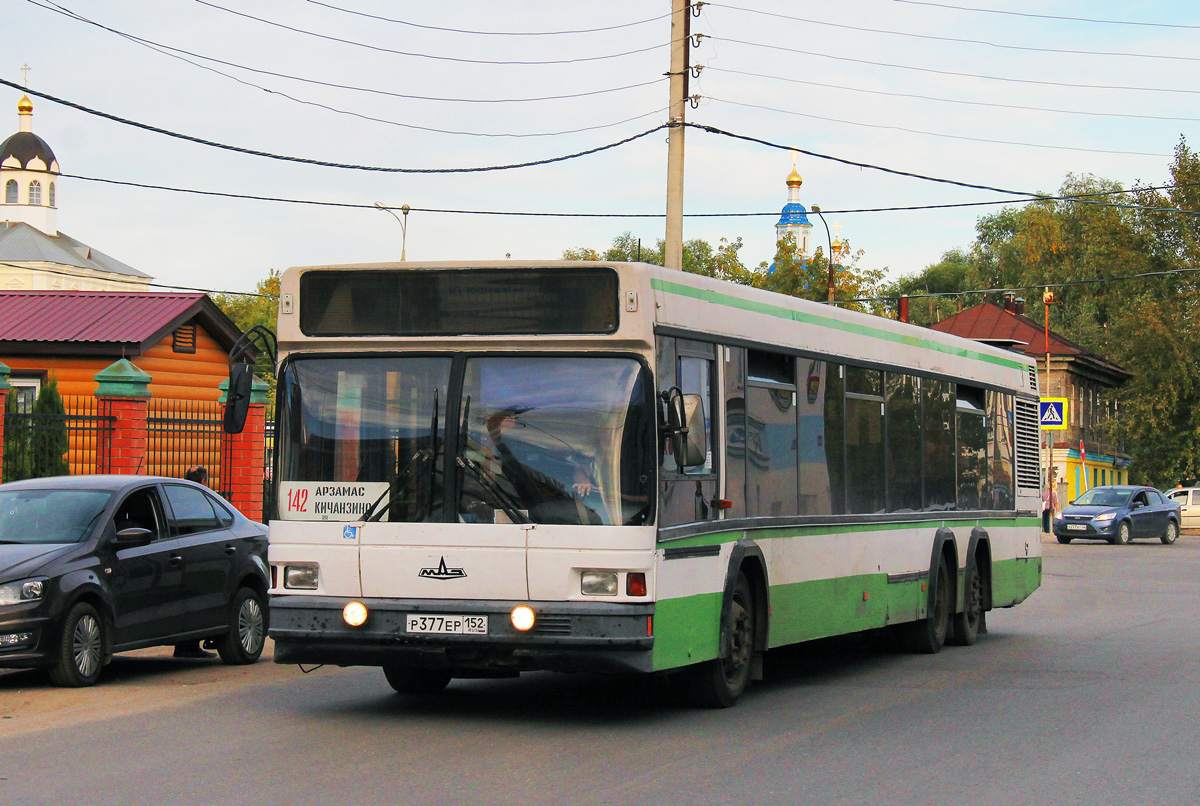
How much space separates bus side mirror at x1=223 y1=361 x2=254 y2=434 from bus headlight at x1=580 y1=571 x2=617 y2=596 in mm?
2368

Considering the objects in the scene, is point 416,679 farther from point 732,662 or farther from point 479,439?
point 479,439

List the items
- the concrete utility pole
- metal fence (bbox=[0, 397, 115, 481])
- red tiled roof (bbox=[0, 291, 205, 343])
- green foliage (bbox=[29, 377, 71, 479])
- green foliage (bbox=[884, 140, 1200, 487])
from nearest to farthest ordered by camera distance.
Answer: metal fence (bbox=[0, 397, 115, 481]) < green foliage (bbox=[29, 377, 71, 479]) < the concrete utility pole < red tiled roof (bbox=[0, 291, 205, 343]) < green foliage (bbox=[884, 140, 1200, 487])

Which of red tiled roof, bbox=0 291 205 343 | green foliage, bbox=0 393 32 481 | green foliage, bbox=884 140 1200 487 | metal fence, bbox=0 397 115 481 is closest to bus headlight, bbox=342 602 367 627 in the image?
metal fence, bbox=0 397 115 481

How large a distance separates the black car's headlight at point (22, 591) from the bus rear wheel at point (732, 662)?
4.62 m

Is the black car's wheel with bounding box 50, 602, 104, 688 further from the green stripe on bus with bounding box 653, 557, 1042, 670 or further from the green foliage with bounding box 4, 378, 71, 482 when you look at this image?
the green foliage with bounding box 4, 378, 71, 482

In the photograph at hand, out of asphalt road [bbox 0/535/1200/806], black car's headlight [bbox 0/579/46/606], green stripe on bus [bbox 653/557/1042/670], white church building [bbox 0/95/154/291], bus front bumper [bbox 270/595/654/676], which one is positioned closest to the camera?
asphalt road [bbox 0/535/1200/806]

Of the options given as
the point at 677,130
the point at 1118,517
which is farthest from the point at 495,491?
the point at 1118,517

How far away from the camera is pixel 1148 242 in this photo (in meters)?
74.4

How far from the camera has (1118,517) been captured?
143 ft

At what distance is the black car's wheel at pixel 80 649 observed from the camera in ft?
37.2

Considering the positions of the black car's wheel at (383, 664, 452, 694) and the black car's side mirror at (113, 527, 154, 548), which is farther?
the black car's side mirror at (113, 527, 154, 548)

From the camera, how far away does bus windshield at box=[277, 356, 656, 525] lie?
30.3 ft

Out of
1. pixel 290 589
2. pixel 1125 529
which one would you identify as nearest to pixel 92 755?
pixel 290 589

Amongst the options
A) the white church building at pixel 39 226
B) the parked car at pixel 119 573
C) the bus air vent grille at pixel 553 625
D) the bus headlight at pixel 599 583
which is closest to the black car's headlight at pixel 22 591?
the parked car at pixel 119 573
